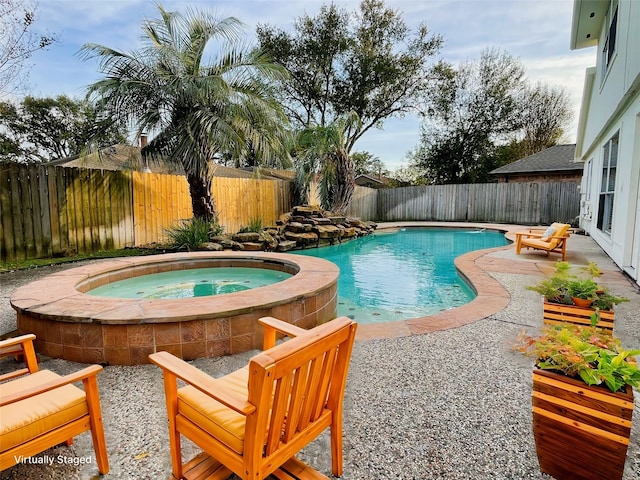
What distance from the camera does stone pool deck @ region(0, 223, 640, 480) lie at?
5.43 ft

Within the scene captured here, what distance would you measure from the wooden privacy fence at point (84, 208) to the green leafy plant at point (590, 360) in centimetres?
828

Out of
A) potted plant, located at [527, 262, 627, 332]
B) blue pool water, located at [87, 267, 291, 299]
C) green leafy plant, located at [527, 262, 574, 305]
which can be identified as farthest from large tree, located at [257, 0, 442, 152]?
potted plant, located at [527, 262, 627, 332]

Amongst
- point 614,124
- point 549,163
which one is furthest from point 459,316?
point 549,163

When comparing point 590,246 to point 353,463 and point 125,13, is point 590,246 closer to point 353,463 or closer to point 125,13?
point 353,463

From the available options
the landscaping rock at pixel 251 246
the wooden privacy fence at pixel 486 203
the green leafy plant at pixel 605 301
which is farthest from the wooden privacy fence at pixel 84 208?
the wooden privacy fence at pixel 486 203

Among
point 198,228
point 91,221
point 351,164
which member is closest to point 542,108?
point 351,164

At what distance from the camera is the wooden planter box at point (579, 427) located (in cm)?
141

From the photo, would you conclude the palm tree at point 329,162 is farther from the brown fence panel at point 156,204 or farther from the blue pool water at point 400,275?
the brown fence panel at point 156,204

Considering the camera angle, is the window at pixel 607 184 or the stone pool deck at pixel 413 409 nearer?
the stone pool deck at pixel 413 409

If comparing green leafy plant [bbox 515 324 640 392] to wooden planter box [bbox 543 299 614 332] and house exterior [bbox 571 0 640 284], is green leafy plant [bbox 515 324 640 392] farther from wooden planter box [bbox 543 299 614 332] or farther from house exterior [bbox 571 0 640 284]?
house exterior [bbox 571 0 640 284]

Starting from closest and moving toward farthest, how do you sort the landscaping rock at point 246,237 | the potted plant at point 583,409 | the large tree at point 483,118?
the potted plant at point 583,409
the landscaping rock at point 246,237
the large tree at point 483,118

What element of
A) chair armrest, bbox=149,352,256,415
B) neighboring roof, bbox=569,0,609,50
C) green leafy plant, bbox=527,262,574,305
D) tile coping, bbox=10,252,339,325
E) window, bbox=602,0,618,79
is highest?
neighboring roof, bbox=569,0,609,50

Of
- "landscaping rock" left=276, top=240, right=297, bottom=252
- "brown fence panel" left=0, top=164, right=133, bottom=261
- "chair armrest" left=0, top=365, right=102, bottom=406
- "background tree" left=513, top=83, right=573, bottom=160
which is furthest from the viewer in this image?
"background tree" left=513, top=83, right=573, bottom=160

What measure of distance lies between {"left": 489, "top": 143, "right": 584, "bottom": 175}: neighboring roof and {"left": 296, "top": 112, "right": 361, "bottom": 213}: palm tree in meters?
10.6
